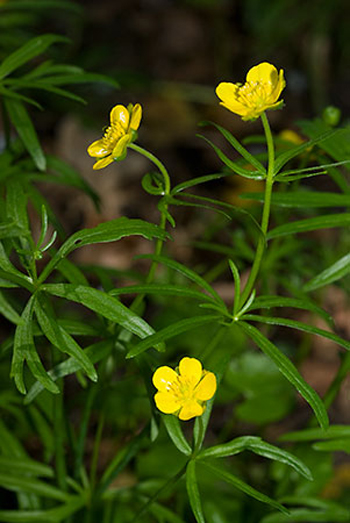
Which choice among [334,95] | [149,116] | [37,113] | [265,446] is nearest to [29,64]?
[37,113]

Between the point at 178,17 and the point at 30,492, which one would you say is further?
the point at 178,17

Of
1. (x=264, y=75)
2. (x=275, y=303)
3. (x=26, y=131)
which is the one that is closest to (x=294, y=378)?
(x=275, y=303)

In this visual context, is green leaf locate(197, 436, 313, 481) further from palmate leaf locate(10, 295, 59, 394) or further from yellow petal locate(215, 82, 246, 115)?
yellow petal locate(215, 82, 246, 115)

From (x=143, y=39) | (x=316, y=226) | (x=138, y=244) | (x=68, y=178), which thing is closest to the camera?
(x=316, y=226)

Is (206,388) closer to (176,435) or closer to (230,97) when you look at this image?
(176,435)

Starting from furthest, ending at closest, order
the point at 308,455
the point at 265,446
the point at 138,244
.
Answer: the point at 138,244 → the point at 308,455 → the point at 265,446

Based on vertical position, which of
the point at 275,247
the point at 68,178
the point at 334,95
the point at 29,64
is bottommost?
the point at 334,95

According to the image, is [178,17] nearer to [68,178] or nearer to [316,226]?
[68,178]
